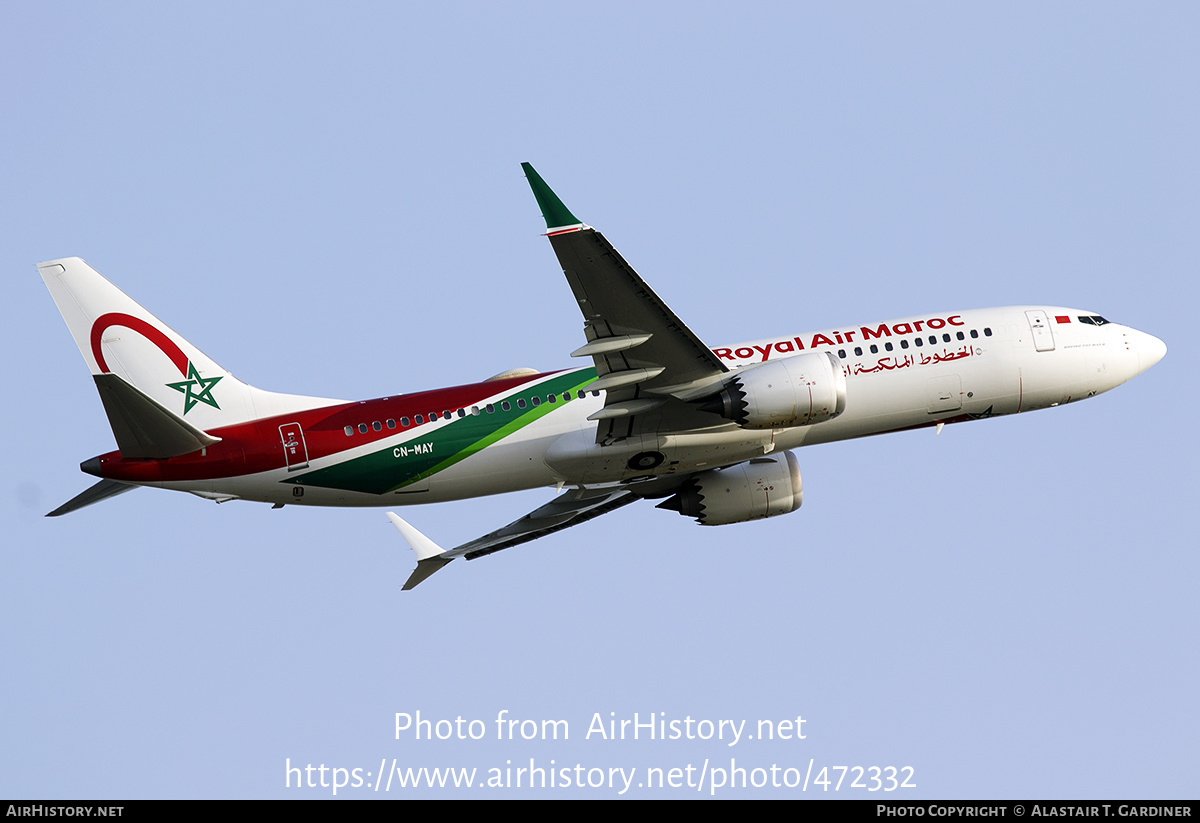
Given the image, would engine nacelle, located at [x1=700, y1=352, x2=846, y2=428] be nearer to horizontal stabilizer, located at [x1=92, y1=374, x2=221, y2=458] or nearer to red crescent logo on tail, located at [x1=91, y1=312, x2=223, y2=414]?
horizontal stabilizer, located at [x1=92, y1=374, x2=221, y2=458]

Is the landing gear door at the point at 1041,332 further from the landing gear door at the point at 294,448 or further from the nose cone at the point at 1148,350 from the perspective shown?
the landing gear door at the point at 294,448

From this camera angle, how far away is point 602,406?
3841cm

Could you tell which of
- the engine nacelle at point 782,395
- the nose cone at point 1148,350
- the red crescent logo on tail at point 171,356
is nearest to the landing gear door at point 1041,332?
the nose cone at point 1148,350

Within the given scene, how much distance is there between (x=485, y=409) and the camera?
38.2 metres

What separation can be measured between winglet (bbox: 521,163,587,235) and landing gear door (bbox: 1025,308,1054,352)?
16172 millimetres

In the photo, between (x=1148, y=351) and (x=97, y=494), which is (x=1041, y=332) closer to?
(x=1148, y=351)

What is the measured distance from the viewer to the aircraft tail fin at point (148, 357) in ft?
122

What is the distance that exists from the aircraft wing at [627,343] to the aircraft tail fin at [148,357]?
28.0 feet

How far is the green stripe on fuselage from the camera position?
123 ft

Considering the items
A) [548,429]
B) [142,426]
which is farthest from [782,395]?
[142,426]
